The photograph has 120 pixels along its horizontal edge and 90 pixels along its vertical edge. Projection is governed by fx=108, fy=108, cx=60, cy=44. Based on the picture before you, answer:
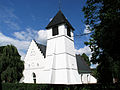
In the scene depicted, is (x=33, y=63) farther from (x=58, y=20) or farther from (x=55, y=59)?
(x=58, y=20)

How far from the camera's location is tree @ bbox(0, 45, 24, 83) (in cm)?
1815

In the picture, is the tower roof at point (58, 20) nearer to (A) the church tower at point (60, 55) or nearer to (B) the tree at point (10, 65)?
(A) the church tower at point (60, 55)

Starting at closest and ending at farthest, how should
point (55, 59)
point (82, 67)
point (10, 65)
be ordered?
point (10, 65), point (55, 59), point (82, 67)

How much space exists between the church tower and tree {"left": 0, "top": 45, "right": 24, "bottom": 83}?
571cm

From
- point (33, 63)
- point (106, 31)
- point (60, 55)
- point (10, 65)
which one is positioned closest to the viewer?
point (106, 31)

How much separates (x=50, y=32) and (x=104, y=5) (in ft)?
60.3

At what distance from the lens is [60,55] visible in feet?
73.3

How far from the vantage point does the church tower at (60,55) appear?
20.8 meters

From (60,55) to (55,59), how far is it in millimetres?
1423

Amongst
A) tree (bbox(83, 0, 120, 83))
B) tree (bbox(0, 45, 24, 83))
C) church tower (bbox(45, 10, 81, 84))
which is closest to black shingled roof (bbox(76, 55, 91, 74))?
church tower (bbox(45, 10, 81, 84))

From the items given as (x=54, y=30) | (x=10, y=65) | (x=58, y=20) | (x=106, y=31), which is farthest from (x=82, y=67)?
(x=106, y=31)

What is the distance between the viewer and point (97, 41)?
25.6ft

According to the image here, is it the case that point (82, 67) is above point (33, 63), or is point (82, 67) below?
below

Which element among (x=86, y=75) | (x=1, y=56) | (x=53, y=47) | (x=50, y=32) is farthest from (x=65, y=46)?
(x=86, y=75)
